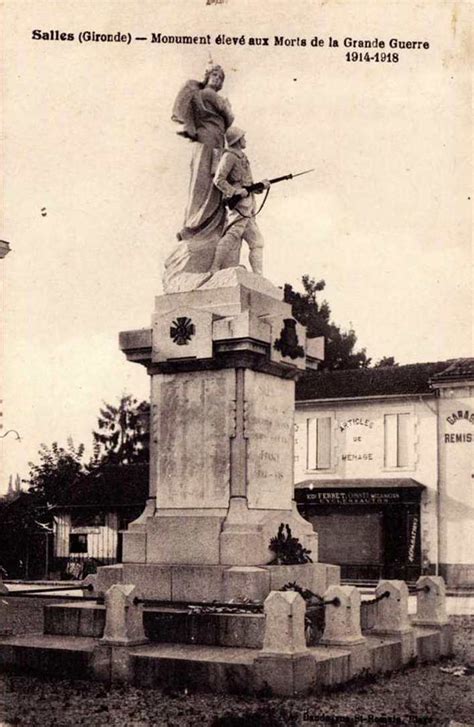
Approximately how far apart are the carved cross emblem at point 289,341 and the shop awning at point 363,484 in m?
21.1

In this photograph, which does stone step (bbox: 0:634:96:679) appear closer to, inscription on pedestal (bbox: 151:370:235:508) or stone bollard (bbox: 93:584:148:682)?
stone bollard (bbox: 93:584:148:682)

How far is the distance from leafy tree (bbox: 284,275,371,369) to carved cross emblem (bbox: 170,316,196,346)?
39314 mm

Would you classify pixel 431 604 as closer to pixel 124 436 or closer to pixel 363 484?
pixel 363 484

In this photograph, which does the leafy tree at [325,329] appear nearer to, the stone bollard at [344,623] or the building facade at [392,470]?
the building facade at [392,470]

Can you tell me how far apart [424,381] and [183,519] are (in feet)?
76.1

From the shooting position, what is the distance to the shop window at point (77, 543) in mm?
37094

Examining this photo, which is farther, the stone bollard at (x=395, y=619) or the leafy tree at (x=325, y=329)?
the leafy tree at (x=325, y=329)

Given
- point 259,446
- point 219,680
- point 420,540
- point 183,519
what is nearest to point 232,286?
point 259,446

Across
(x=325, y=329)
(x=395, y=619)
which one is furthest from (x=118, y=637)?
(x=325, y=329)

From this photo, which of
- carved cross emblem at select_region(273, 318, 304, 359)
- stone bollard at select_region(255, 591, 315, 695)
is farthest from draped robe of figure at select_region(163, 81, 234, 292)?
stone bollard at select_region(255, 591, 315, 695)

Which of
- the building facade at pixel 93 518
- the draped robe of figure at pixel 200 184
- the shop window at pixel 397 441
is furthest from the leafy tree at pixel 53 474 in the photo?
the draped robe of figure at pixel 200 184

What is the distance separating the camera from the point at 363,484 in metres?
34.2

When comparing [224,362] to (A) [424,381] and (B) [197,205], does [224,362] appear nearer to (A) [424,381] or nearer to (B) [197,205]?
(B) [197,205]

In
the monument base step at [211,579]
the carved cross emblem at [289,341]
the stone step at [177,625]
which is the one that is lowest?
the stone step at [177,625]
